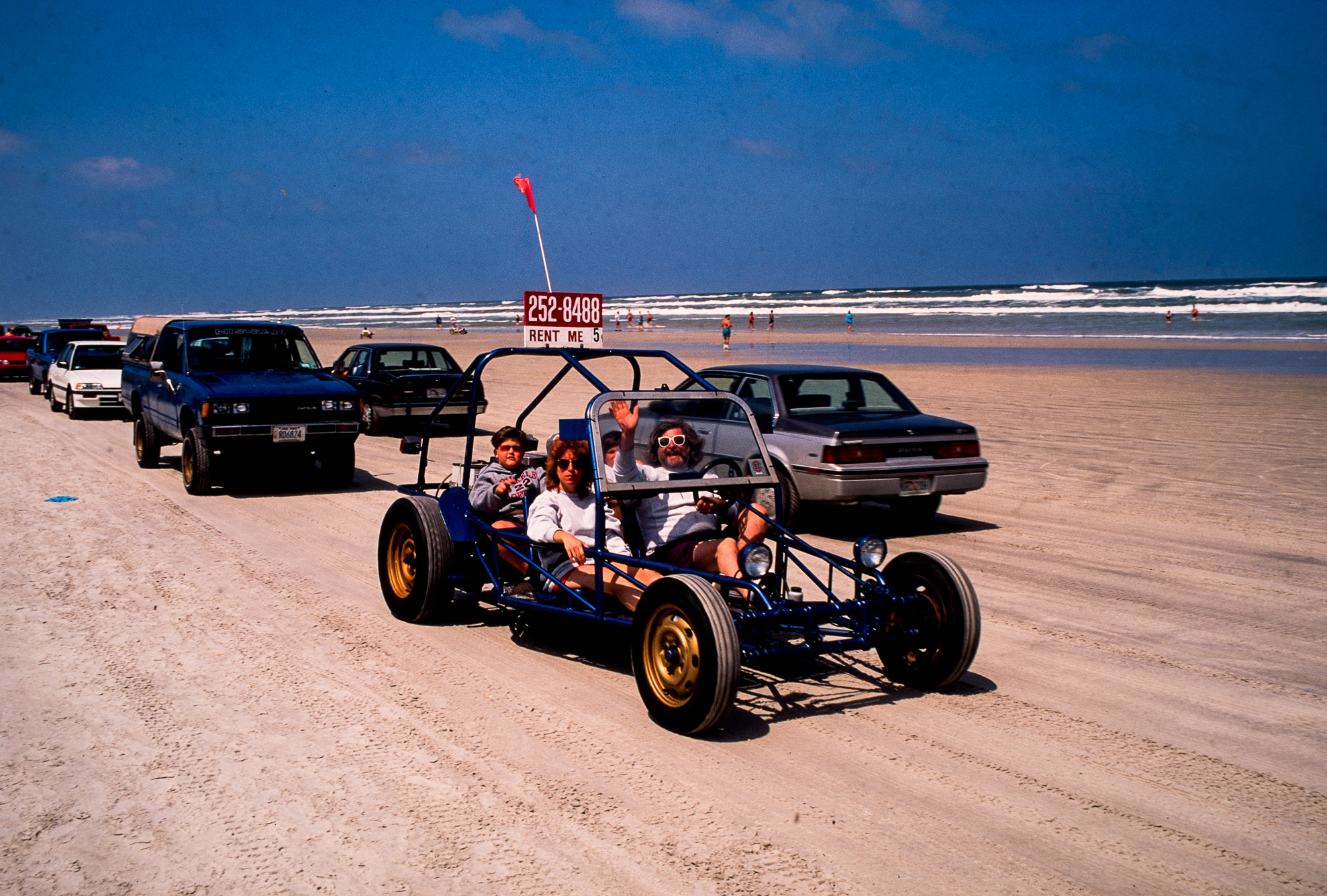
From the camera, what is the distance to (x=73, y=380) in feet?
65.8

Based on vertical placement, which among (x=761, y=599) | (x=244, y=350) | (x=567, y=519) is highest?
(x=244, y=350)

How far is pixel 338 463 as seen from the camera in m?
12.1

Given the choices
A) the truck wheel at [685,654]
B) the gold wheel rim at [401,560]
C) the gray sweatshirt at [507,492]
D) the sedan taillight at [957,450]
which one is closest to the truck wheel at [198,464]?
the gold wheel rim at [401,560]

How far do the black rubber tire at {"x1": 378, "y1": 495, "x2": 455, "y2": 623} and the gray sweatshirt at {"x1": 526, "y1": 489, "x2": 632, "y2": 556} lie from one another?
0.81 metres

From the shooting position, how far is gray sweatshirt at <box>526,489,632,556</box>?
566 cm

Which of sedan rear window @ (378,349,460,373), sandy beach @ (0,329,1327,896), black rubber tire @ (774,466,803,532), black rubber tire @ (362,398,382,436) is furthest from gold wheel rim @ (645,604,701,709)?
sedan rear window @ (378,349,460,373)

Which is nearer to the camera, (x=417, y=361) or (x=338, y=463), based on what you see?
(x=338, y=463)

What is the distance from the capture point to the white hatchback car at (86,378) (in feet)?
65.9

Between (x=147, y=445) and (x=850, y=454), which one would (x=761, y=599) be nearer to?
(x=850, y=454)

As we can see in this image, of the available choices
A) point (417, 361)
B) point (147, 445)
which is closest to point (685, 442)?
point (147, 445)

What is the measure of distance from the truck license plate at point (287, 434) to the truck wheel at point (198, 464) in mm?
730

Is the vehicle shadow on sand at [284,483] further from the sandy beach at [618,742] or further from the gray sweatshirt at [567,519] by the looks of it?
the gray sweatshirt at [567,519]

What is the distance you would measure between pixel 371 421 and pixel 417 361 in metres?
1.49

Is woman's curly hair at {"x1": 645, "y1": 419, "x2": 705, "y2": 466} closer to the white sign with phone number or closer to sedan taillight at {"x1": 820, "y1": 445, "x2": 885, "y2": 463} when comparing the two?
the white sign with phone number
